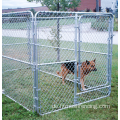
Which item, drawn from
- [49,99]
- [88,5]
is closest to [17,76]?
[49,99]

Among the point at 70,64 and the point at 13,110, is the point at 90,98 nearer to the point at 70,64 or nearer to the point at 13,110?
the point at 70,64

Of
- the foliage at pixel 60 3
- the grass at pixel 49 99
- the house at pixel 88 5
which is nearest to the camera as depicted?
the grass at pixel 49 99

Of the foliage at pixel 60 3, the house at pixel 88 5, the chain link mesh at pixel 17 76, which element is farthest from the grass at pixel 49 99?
the house at pixel 88 5

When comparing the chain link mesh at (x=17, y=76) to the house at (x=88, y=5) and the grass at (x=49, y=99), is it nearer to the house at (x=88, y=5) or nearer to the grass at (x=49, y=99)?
the grass at (x=49, y=99)

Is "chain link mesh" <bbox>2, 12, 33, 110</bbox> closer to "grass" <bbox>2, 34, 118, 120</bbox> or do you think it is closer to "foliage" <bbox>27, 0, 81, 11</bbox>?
"grass" <bbox>2, 34, 118, 120</bbox>

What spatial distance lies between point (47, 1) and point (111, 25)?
11.4 feet

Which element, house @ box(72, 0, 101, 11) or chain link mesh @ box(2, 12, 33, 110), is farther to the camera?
house @ box(72, 0, 101, 11)

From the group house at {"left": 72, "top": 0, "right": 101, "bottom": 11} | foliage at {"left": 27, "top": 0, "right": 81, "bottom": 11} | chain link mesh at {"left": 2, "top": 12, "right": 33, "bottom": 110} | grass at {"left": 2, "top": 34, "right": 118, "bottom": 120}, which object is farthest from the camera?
house at {"left": 72, "top": 0, "right": 101, "bottom": 11}

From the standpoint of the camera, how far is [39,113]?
3635 millimetres

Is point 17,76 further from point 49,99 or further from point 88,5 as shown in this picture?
point 88,5

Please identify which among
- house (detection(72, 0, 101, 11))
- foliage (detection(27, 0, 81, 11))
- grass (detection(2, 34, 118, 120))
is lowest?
grass (detection(2, 34, 118, 120))

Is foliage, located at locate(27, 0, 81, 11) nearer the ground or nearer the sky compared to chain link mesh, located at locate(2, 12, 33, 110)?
nearer the sky

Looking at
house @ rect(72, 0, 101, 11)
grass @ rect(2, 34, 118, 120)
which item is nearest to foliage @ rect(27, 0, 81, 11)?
grass @ rect(2, 34, 118, 120)

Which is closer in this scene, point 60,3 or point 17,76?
point 17,76
